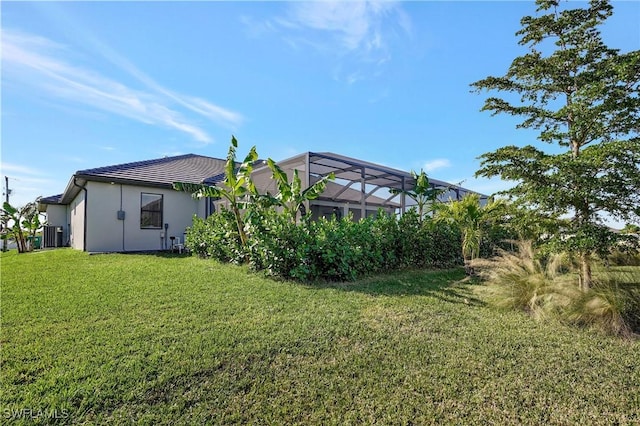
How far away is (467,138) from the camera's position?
32.6ft

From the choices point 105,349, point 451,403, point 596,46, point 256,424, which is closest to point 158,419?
point 256,424

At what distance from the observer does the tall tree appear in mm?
4199

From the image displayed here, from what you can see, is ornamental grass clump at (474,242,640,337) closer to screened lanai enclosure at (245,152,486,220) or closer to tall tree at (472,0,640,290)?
tall tree at (472,0,640,290)

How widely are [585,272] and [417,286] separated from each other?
2.68 metres

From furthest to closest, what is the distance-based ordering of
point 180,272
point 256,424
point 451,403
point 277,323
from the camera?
point 180,272 → point 277,323 → point 451,403 → point 256,424

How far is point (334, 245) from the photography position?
6660 millimetres

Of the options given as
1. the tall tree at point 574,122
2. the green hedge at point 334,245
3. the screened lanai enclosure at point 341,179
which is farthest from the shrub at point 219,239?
the tall tree at point 574,122

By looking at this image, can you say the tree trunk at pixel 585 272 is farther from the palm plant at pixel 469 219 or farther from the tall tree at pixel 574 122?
the palm plant at pixel 469 219

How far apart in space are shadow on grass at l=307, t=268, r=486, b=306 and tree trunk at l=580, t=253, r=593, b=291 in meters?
1.45

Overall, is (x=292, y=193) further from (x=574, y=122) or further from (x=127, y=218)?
(x=127, y=218)

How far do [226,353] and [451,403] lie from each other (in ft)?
7.32

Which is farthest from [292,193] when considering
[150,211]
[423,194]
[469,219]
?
[150,211]

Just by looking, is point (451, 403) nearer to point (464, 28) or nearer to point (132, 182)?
point (464, 28)

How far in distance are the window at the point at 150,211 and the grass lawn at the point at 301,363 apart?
804 centimetres
